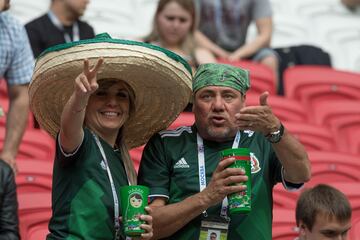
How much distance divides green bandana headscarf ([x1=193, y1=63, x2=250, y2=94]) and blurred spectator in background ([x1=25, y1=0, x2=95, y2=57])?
113 inches

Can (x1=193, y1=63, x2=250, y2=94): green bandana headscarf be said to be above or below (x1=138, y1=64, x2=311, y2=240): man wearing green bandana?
above

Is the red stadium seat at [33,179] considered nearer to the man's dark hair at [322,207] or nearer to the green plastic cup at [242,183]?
the man's dark hair at [322,207]

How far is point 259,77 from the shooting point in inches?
304

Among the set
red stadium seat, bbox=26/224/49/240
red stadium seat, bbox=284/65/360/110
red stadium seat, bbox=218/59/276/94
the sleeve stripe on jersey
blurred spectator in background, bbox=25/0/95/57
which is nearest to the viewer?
the sleeve stripe on jersey

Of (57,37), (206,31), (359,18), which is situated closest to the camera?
(57,37)

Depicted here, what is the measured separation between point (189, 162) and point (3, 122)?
8.71 feet

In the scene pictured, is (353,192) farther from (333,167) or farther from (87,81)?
(87,81)

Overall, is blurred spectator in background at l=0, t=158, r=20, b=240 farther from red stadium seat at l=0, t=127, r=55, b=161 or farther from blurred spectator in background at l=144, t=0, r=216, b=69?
blurred spectator in background at l=144, t=0, r=216, b=69

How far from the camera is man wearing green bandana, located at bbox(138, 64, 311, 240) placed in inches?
165

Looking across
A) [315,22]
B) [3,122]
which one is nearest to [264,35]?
[315,22]

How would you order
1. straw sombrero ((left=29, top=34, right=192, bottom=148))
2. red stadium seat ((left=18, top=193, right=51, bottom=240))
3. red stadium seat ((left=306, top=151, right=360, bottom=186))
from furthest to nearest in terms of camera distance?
1. red stadium seat ((left=306, top=151, right=360, bottom=186))
2. red stadium seat ((left=18, top=193, right=51, bottom=240))
3. straw sombrero ((left=29, top=34, right=192, bottom=148))

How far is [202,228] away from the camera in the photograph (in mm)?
Answer: 4273

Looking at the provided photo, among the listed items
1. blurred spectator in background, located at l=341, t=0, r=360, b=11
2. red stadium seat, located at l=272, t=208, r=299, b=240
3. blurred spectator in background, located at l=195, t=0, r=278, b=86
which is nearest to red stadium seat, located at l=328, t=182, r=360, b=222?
red stadium seat, located at l=272, t=208, r=299, b=240

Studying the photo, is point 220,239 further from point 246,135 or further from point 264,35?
point 264,35
